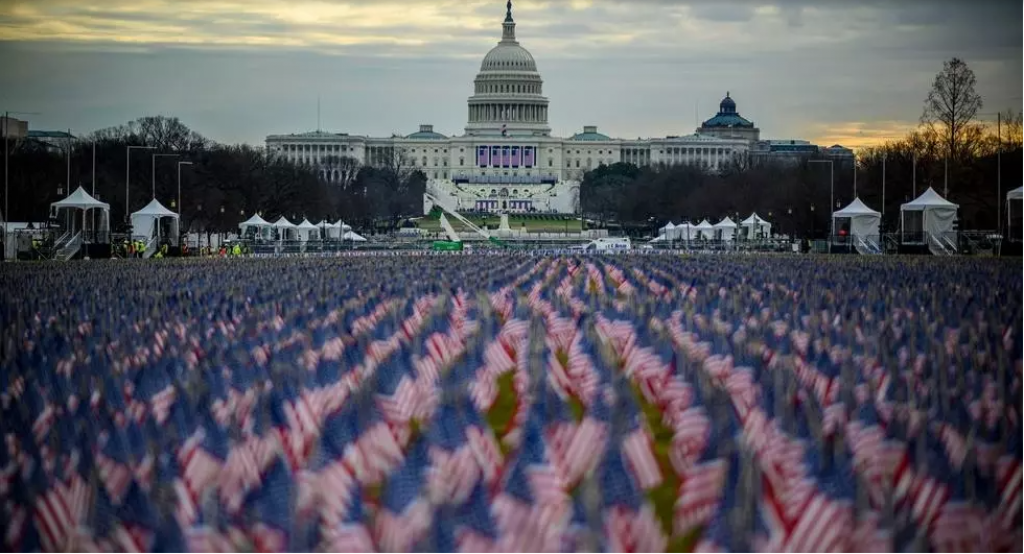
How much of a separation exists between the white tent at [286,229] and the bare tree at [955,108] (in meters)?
27.4

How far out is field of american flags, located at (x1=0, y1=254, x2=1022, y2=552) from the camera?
24.0ft

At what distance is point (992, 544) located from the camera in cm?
757

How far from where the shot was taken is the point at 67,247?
2073 inches

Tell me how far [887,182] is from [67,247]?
39794mm

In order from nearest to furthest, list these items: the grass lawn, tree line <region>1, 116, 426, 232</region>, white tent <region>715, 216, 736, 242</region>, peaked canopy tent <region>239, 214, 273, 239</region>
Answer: peaked canopy tent <region>239, 214, 273, 239</region> < tree line <region>1, 116, 426, 232</region> < white tent <region>715, 216, 736, 242</region> < the grass lawn

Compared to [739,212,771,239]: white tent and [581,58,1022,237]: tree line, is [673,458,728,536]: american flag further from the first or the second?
[739,212,771,239]: white tent

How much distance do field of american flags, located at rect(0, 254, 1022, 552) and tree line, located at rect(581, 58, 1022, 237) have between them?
1574 inches

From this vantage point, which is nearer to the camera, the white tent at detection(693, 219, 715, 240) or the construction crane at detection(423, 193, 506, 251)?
the construction crane at detection(423, 193, 506, 251)

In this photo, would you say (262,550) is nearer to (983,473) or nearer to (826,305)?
(983,473)

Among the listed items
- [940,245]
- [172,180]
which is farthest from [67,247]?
[172,180]

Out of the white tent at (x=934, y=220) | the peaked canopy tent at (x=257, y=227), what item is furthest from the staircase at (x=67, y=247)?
the white tent at (x=934, y=220)

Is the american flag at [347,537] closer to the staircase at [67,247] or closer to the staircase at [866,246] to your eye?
the staircase at [67,247]

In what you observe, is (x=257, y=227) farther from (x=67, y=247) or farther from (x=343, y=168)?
(x=343, y=168)

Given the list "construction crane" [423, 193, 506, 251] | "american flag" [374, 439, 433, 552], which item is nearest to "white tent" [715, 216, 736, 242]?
"construction crane" [423, 193, 506, 251]
